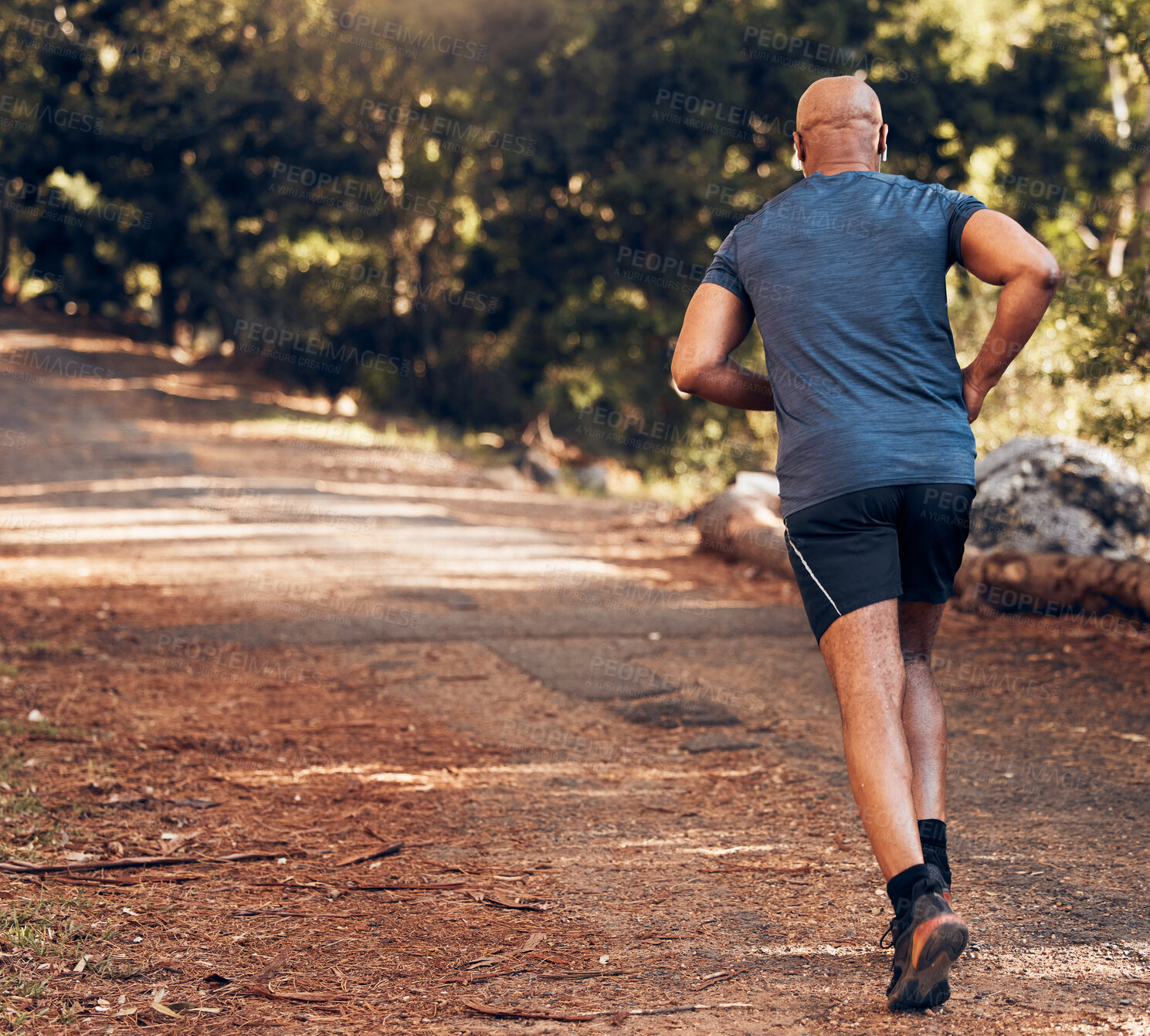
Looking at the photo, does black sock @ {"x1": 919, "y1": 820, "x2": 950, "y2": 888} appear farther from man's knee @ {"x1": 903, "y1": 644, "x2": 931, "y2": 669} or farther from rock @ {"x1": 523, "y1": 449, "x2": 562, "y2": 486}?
rock @ {"x1": 523, "y1": 449, "x2": 562, "y2": 486}

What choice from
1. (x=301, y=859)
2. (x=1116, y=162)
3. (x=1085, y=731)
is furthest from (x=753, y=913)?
(x=1116, y=162)

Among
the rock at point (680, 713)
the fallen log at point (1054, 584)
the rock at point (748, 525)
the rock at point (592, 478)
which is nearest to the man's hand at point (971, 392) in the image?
the rock at point (680, 713)

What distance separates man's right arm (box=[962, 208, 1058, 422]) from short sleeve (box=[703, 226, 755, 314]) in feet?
1.78

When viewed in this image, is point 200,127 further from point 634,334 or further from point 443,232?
point 634,334

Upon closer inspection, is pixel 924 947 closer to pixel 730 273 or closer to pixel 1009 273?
pixel 1009 273

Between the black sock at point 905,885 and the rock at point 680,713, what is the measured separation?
275 centimetres

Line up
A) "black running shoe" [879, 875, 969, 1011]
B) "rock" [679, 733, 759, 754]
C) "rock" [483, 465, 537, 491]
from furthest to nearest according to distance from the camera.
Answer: "rock" [483, 465, 537, 491], "rock" [679, 733, 759, 754], "black running shoe" [879, 875, 969, 1011]

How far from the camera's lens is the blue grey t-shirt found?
9.51 ft

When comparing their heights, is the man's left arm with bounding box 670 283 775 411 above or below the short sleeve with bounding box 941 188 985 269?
below

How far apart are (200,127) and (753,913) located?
71.6 ft

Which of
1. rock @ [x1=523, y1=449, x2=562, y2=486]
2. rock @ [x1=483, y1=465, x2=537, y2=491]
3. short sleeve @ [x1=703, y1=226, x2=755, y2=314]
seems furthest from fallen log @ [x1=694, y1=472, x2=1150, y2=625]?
rock @ [x1=523, y1=449, x2=562, y2=486]

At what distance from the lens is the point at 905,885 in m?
2.73

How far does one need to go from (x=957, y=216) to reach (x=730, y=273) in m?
0.56

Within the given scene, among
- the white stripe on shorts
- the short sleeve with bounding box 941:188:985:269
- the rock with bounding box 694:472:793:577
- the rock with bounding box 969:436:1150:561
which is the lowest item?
the rock with bounding box 694:472:793:577
